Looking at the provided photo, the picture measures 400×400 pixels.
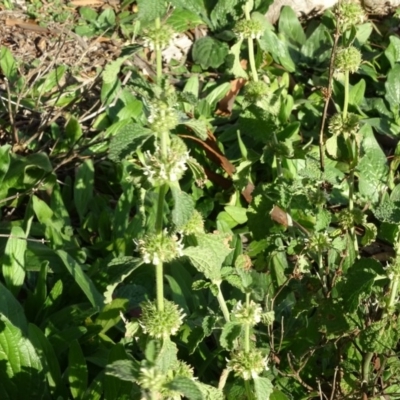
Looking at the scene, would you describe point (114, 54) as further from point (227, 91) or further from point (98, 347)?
point (98, 347)

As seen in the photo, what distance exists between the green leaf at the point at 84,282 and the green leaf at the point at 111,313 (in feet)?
0.16

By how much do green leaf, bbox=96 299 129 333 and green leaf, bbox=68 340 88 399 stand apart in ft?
0.61

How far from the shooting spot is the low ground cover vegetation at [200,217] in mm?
1803

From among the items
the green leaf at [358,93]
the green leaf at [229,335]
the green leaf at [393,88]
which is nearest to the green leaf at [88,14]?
the green leaf at [358,93]

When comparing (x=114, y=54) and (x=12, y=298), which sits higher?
(x=114, y=54)

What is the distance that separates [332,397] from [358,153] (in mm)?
733

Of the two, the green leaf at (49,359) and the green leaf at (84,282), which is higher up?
the green leaf at (84,282)

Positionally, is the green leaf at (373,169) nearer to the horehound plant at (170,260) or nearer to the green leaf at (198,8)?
the horehound plant at (170,260)

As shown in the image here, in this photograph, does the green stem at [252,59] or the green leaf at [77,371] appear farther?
the green stem at [252,59]

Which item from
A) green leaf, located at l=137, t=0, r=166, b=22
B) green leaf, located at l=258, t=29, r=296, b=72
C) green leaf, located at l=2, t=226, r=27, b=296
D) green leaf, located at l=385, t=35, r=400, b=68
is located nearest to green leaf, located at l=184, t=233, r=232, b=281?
green leaf, located at l=137, t=0, r=166, b=22

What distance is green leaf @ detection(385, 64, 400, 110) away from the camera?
3834 millimetres

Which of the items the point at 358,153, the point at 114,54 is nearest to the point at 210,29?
the point at 114,54

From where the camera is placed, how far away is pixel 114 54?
427cm

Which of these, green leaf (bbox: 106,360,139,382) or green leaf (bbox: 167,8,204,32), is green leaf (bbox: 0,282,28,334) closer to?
green leaf (bbox: 106,360,139,382)
